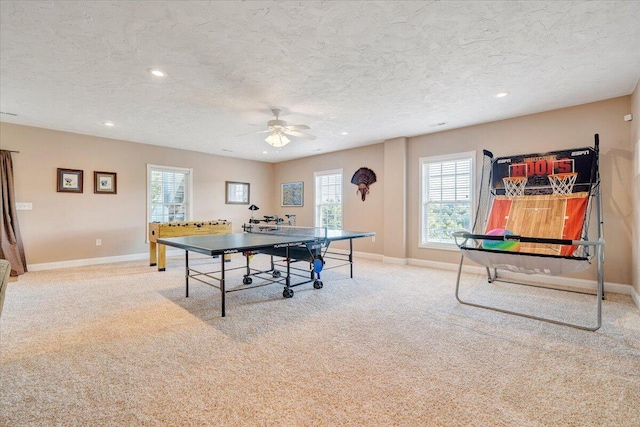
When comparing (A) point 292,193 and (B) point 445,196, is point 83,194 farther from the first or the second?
(B) point 445,196

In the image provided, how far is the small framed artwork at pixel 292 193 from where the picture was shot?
7949 mm

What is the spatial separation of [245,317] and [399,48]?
9.49 feet

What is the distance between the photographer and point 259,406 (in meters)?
1.62

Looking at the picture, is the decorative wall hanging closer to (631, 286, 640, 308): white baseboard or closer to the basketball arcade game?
the basketball arcade game

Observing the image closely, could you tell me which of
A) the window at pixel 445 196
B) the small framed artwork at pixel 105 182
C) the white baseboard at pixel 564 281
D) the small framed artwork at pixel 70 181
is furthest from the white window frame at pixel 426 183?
the small framed artwork at pixel 70 181

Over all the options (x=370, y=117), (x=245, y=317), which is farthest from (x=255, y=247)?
(x=370, y=117)

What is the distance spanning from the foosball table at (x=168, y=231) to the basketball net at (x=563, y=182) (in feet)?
17.4

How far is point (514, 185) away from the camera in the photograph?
161 inches

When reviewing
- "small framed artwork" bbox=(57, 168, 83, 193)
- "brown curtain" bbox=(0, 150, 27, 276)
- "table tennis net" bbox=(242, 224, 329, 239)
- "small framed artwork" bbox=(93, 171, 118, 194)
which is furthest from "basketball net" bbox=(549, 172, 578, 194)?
"brown curtain" bbox=(0, 150, 27, 276)

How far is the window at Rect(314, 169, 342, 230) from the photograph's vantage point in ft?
23.6

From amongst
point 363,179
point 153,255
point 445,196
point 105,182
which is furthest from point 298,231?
point 105,182

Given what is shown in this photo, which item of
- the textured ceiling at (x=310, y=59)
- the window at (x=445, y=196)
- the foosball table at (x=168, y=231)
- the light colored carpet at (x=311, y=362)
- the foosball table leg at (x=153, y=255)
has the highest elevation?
the textured ceiling at (x=310, y=59)

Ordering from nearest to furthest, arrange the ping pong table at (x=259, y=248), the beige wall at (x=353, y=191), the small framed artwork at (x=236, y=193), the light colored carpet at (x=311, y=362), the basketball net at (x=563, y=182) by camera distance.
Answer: the light colored carpet at (x=311, y=362) → the ping pong table at (x=259, y=248) → the basketball net at (x=563, y=182) → the beige wall at (x=353, y=191) → the small framed artwork at (x=236, y=193)

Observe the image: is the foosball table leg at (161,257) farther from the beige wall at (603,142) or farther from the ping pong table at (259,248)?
the beige wall at (603,142)
